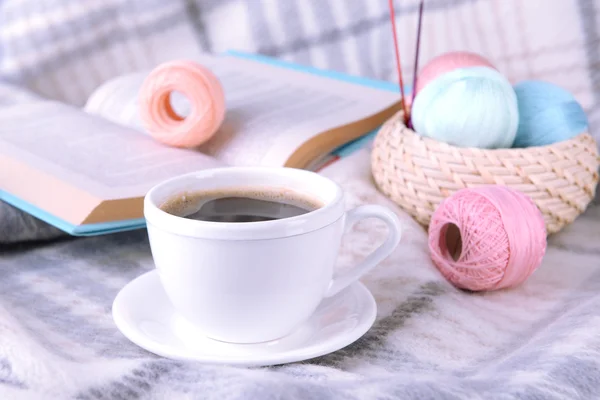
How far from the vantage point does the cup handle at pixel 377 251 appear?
485 mm

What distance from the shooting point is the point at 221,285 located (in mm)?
427

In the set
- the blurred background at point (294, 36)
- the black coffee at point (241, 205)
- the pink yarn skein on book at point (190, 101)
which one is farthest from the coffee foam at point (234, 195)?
the blurred background at point (294, 36)

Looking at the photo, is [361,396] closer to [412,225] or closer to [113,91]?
[412,225]

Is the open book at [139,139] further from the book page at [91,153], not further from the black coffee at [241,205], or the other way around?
the black coffee at [241,205]

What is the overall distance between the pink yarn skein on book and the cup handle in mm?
293

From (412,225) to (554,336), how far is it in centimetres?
20

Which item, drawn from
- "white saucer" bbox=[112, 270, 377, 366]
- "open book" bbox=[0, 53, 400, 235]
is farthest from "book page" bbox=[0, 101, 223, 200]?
"white saucer" bbox=[112, 270, 377, 366]

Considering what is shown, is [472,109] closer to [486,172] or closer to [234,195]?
[486,172]

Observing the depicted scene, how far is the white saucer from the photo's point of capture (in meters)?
0.43

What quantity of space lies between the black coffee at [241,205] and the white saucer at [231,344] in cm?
8

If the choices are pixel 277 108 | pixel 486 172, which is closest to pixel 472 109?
pixel 486 172

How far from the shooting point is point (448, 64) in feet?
2.36

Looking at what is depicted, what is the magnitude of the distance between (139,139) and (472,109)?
35 cm

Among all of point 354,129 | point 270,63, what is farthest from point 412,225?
point 270,63
